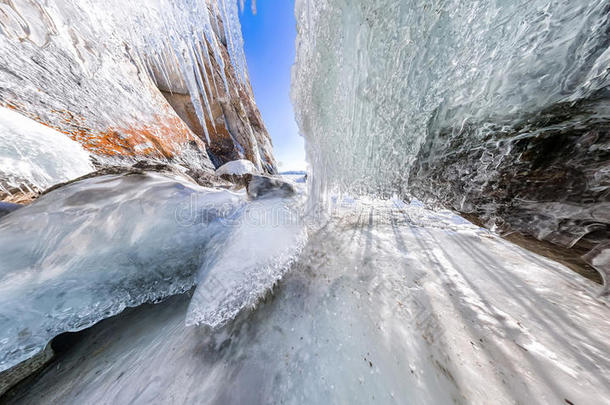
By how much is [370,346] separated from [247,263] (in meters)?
0.81

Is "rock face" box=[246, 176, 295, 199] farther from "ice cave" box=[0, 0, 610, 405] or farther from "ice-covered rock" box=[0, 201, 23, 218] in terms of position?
"ice-covered rock" box=[0, 201, 23, 218]

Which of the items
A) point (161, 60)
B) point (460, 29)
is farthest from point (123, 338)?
point (161, 60)

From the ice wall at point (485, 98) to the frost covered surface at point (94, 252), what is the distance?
1606 mm

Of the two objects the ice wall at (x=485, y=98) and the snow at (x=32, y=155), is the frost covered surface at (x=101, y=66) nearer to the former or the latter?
the snow at (x=32, y=155)

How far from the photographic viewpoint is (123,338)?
41.9 inches

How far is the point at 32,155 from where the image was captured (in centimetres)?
160

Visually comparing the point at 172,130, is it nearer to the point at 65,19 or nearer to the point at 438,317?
the point at 65,19

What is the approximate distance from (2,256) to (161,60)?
23.0 ft

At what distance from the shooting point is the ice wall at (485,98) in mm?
604

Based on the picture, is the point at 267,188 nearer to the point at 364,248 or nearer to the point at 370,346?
the point at 364,248

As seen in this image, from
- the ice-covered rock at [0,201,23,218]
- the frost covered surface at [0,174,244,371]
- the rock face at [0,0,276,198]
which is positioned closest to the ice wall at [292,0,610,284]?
the frost covered surface at [0,174,244,371]

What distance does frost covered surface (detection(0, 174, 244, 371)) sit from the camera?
0.88 m

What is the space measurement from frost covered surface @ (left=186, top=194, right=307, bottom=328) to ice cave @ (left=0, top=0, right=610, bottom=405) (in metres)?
0.01

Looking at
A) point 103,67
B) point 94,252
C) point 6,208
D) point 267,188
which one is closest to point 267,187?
point 267,188
